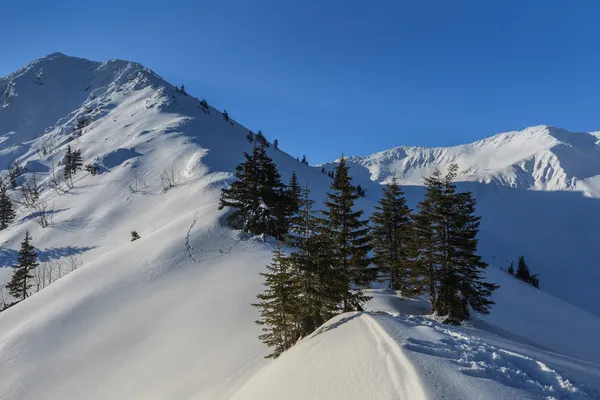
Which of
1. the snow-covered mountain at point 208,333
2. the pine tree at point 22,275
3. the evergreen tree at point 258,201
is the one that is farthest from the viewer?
the pine tree at point 22,275

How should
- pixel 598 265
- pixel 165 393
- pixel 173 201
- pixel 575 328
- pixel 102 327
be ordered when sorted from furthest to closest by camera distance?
1. pixel 598 265
2. pixel 173 201
3. pixel 575 328
4. pixel 102 327
5. pixel 165 393

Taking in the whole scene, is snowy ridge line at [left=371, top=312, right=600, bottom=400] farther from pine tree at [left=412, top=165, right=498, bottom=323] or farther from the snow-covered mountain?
pine tree at [left=412, top=165, right=498, bottom=323]

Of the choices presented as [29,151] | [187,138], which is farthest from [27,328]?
[29,151]

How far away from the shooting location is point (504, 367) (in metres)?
6.79

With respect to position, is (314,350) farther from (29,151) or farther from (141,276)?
(29,151)

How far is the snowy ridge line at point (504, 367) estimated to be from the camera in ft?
20.1

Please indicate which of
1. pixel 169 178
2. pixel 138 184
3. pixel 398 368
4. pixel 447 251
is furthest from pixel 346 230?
pixel 138 184

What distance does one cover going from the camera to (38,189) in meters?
93.4

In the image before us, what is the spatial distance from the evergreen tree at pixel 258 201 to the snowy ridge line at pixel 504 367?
25.4 m

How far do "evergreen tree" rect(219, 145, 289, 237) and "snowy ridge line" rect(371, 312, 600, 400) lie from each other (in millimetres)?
25352

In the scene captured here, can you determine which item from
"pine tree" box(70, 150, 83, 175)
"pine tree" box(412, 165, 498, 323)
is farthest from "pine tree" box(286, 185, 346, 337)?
"pine tree" box(70, 150, 83, 175)

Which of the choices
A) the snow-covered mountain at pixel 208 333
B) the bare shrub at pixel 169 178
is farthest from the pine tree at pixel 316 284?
the bare shrub at pixel 169 178

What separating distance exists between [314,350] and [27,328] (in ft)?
83.2

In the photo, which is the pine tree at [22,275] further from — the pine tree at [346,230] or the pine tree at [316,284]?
the pine tree at [316,284]
